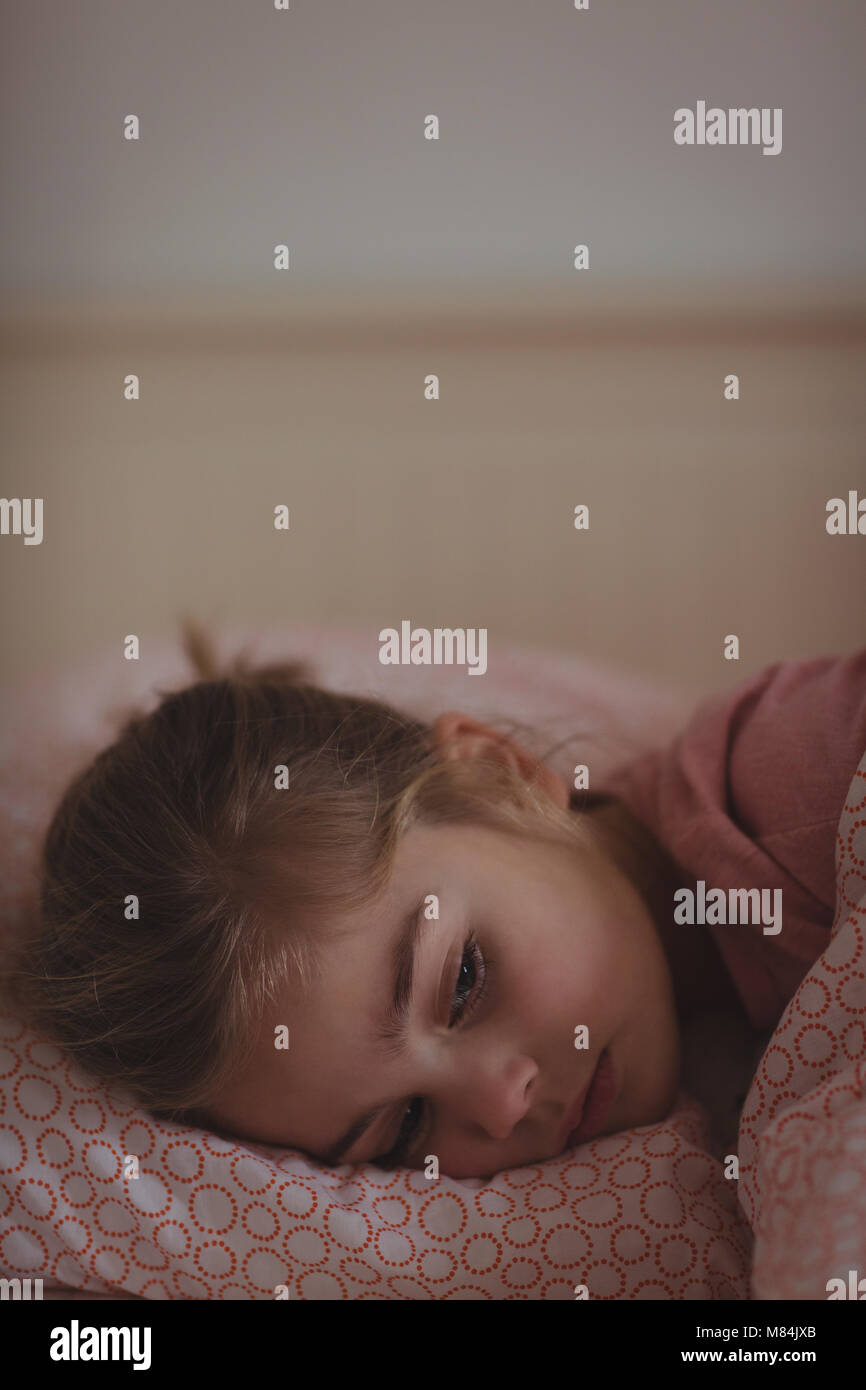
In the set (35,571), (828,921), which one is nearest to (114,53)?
(35,571)

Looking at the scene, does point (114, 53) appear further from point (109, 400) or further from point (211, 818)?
point (211, 818)

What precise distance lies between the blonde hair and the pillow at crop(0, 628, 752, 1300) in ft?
0.13

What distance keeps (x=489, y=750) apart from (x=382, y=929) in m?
0.23

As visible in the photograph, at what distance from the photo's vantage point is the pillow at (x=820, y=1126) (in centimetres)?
52

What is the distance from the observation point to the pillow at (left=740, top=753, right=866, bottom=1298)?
0.52 metres

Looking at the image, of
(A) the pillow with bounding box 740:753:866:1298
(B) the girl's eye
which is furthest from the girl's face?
(A) the pillow with bounding box 740:753:866:1298

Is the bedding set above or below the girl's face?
below

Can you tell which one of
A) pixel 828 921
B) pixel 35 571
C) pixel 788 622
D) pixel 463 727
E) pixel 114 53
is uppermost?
pixel 114 53

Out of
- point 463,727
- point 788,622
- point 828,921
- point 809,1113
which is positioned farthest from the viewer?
point 788,622

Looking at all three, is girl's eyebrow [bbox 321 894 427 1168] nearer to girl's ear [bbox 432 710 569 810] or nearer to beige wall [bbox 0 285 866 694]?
girl's ear [bbox 432 710 569 810]

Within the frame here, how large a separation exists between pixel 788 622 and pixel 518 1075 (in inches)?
44.2

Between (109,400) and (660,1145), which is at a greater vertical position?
(109,400)

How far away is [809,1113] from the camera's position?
1.89 feet

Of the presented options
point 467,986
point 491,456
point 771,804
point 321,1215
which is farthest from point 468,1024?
point 491,456
